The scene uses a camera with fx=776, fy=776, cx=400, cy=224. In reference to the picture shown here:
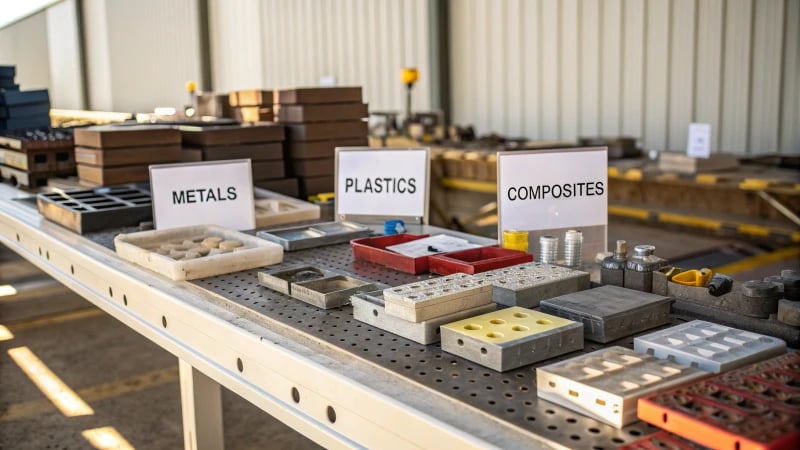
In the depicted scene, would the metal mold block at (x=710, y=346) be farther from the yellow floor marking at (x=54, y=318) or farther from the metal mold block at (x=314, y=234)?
the yellow floor marking at (x=54, y=318)

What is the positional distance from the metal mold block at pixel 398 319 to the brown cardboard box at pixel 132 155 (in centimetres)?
168

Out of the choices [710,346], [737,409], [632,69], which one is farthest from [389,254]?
[632,69]

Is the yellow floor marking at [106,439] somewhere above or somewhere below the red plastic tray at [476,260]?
below

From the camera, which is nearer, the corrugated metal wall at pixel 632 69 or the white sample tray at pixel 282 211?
the white sample tray at pixel 282 211

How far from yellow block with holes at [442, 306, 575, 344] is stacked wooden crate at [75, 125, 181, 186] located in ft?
6.41

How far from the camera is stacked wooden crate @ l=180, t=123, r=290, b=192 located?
295 centimetres

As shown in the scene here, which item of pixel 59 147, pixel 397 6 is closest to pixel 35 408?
pixel 59 147

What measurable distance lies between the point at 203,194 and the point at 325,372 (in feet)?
3.89

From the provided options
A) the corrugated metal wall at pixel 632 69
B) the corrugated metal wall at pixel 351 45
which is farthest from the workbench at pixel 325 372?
the corrugated metal wall at pixel 351 45

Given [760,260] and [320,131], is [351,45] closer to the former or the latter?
[760,260]

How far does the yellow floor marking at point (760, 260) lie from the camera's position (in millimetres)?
4371

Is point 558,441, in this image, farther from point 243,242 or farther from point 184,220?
point 184,220

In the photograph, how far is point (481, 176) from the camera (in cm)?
582

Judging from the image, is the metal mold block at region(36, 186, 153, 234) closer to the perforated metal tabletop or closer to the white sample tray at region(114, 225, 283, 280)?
the white sample tray at region(114, 225, 283, 280)
